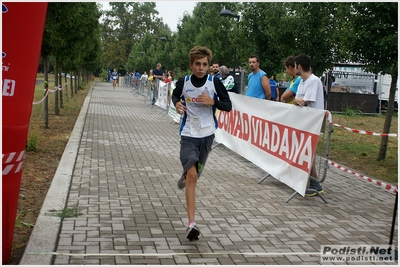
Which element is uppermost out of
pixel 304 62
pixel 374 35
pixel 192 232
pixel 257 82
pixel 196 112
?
pixel 374 35

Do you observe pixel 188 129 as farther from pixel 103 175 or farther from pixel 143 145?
pixel 143 145

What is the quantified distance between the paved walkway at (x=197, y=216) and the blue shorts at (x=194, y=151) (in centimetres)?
67

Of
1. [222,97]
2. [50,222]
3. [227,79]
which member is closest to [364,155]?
[227,79]

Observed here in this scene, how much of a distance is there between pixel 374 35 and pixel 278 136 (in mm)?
3483

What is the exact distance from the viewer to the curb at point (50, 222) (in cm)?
458

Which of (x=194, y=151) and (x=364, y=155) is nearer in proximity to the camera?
(x=194, y=151)

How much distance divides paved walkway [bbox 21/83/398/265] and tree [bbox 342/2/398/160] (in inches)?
94.0

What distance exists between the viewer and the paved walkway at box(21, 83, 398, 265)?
4855mm

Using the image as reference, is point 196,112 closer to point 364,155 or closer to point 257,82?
point 257,82

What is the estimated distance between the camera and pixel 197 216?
20.4 ft

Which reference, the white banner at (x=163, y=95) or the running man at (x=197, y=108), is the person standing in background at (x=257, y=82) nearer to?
the running man at (x=197, y=108)

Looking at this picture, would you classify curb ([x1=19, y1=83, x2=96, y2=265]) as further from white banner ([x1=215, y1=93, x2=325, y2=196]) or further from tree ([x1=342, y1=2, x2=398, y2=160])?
tree ([x1=342, y1=2, x2=398, y2=160])

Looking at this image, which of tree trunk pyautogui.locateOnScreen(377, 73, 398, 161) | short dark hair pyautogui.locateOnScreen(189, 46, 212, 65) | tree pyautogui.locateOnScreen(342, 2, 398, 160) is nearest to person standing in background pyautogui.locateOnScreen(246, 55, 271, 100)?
tree pyautogui.locateOnScreen(342, 2, 398, 160)

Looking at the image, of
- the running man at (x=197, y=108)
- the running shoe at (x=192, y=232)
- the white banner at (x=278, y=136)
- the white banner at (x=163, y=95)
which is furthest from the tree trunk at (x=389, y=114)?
the white banner at (x=163, y=95)
